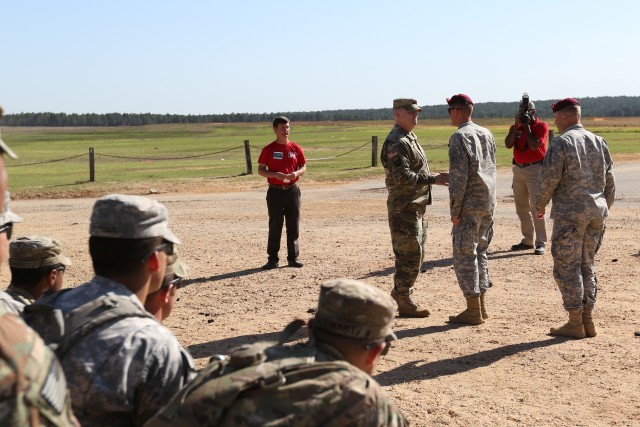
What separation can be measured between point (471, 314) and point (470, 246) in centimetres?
69

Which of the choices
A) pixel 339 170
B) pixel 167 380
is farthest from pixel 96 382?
pixel 339 170

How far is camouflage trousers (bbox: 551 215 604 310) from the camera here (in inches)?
293

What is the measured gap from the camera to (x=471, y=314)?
27.2 feet

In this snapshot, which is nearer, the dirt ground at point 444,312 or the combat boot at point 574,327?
the dirt ground at point 444,312

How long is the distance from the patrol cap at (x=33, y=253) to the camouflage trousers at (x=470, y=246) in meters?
4.12

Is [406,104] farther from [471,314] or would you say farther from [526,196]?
[526,196]

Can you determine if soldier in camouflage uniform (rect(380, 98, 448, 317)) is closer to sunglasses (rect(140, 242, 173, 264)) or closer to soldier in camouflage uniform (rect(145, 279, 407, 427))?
sunglasses (rect(140, 242, 173, 264))

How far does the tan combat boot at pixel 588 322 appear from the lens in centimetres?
771

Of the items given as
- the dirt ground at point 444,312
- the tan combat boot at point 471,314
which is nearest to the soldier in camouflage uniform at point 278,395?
the dirt ground at point 444,312

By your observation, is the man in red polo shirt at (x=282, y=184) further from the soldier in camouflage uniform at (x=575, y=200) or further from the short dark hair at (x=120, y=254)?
the short dark hair at (x=120, y=254)

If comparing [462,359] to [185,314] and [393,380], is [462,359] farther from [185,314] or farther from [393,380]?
[185,314]

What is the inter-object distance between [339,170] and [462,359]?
21.6 m

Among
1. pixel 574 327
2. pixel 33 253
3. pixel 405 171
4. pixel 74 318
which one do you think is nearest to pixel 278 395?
pixel 74 318

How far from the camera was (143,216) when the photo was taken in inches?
119
